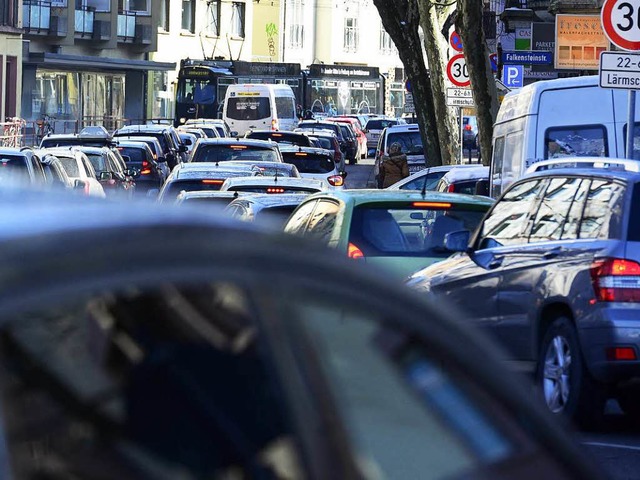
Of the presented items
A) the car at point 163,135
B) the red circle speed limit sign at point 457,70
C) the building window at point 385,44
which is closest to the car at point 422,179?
the red circle speed limit sign at point 457,70

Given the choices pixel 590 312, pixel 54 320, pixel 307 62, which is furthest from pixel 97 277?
Result: pixel 307 62

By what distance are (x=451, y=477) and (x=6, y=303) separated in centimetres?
72

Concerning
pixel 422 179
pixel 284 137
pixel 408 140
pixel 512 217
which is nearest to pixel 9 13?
pixel 408 140

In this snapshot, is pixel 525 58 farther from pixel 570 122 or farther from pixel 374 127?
pixel 374 127

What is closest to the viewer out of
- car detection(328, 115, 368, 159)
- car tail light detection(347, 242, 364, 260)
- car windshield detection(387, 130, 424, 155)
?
car tail light detection(347, 242, 364, 260)

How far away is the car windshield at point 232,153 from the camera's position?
23.6 metres

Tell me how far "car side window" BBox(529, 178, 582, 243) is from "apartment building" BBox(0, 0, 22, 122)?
44739 millimetres

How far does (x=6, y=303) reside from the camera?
148cm

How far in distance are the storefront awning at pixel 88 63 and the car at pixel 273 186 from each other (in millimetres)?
41261

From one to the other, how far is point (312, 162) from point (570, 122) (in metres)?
14.0

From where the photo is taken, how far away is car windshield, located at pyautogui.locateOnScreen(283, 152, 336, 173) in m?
27.2

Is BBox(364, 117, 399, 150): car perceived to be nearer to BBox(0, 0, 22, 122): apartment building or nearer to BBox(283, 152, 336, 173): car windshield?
BBox(0, 0, 22, 122): apartment building

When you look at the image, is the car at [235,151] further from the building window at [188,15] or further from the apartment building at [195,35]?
the building window at [188,15]

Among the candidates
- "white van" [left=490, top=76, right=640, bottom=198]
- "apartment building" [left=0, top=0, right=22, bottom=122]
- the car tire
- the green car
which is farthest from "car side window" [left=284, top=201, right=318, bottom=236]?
"apartment building" [left=0, top=0, right=22, bottom=122]
